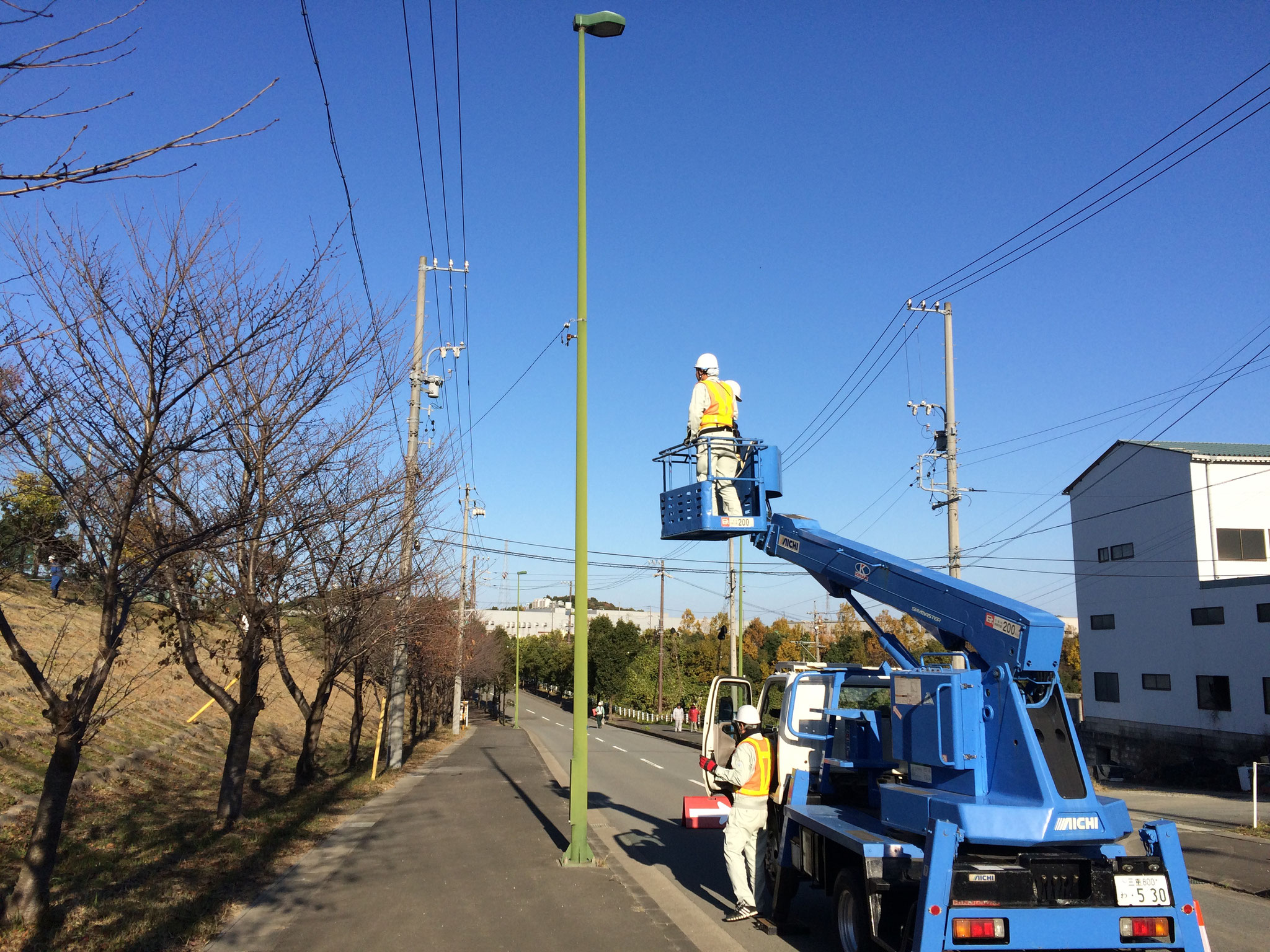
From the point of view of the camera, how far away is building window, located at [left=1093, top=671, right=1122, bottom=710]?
35344mm

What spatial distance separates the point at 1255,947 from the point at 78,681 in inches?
394

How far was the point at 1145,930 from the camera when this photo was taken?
541 cm

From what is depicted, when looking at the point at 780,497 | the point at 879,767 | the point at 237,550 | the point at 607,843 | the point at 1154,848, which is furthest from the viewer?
the point at 607,843

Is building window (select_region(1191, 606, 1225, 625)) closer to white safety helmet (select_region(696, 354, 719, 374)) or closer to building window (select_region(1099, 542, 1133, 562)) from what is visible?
building window (select_region(1099, 542, 1133, 562))

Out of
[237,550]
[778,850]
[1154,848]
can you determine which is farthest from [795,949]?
[237,550]

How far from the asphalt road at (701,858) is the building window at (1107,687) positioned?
19.5 metres

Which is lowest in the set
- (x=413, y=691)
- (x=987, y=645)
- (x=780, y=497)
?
(x=413, y=691)

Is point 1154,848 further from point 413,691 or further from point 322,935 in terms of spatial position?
point 413,691

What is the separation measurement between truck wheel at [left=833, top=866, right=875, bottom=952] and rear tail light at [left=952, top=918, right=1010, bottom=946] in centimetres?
82

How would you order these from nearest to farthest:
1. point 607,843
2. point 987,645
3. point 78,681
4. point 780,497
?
point 987,645, point 78,681, point 780,497, point 607,843

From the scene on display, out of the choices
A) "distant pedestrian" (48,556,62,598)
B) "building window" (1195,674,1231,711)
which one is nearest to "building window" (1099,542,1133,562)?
"building window" (1195,674,1231,711)

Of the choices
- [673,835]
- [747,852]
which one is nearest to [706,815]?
[747,852]

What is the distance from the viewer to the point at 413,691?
35438mm

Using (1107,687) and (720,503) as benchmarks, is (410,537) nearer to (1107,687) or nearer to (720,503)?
(720,503)
